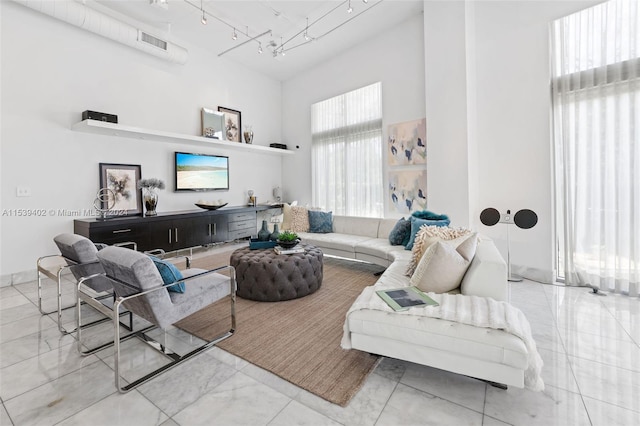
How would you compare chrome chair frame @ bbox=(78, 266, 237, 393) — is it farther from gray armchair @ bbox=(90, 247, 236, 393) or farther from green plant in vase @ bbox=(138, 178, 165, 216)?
green plant in vase @ bbox=(138, 178, 165, 216)

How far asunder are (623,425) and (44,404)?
3.31m

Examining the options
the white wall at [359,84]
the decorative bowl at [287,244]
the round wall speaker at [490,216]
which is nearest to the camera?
the decorative bowl at [287,244]

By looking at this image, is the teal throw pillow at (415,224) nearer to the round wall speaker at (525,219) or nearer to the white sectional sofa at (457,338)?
the round wall speaker at (525,219)

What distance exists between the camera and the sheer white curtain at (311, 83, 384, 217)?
5855mm

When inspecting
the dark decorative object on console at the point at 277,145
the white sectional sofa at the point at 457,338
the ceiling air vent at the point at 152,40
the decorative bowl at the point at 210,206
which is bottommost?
the white sectional sofa at the point at 457,338

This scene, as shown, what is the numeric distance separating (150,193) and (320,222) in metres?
3.06

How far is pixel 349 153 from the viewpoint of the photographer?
6285mm

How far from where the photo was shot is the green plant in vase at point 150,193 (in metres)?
4.98

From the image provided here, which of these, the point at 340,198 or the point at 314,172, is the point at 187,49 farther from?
the point at 340,198

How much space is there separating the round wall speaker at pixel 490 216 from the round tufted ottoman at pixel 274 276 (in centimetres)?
262

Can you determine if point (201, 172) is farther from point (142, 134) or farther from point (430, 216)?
point (430, 216)

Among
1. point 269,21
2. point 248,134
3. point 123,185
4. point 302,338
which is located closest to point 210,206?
point 123,185

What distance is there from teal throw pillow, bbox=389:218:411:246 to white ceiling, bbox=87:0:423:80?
355 centimetres

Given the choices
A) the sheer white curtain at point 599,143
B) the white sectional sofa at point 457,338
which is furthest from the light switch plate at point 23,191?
the sheer white curtain at point 599,143
